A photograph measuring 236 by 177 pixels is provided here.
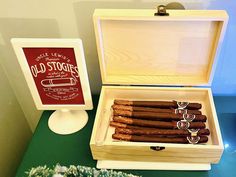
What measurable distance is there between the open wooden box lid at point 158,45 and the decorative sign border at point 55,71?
97 mm

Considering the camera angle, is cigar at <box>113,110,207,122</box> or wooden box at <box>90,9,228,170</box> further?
cigar at <box>113,110,207,122</box>

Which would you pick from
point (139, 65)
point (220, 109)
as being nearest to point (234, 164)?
point (220, 109)

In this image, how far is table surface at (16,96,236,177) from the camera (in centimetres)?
82

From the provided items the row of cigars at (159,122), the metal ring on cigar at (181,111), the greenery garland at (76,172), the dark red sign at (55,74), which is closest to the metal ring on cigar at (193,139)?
the row of cigars at (159,122)

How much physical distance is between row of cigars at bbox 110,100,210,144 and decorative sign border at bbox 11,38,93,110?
0.41ft

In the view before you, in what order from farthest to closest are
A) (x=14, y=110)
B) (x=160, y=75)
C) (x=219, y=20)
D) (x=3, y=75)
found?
(x=14, y=110), (x=3, y=75), (x=160, y=75), (x=219, y=20)

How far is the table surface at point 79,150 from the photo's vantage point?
818mm

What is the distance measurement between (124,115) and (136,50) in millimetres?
219

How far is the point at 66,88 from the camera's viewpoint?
862 mm

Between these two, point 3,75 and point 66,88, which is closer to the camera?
point 66,88

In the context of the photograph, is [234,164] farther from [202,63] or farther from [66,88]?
[66,88]

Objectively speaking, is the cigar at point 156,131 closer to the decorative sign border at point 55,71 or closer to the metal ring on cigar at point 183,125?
the metal ring on cigar at point 183,125

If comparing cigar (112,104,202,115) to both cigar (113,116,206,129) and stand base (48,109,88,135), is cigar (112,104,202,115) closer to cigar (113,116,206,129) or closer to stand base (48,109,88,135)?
cigar (113,116,206,129)

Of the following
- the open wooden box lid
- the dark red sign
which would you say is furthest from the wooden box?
the dark red sign
